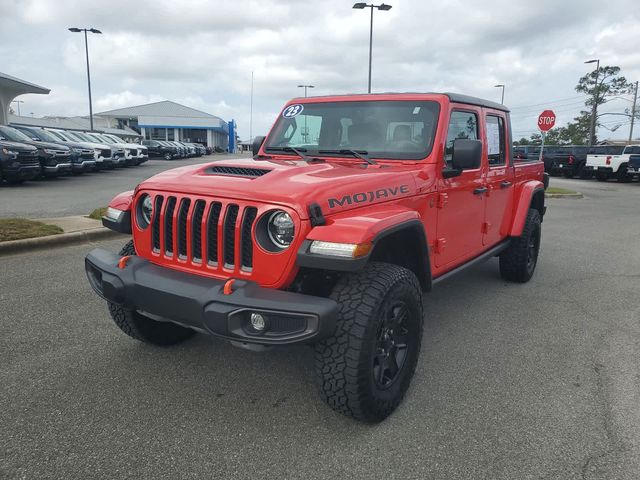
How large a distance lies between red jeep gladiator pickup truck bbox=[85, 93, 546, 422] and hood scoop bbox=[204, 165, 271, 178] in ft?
0.06

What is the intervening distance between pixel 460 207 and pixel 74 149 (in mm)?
15394

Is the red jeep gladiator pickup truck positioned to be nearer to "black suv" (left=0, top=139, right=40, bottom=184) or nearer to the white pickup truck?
"black suv" (left=0, top=139, right=40, bottom=184)

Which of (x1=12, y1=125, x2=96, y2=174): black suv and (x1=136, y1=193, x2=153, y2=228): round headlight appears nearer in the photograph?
(x1=136, y1=193, x2=153, y2=228): round headlight

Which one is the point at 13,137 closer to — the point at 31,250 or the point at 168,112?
the point at 31,250

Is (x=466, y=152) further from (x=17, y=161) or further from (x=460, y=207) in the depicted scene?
(x=17, y=161)

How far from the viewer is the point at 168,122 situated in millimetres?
67875

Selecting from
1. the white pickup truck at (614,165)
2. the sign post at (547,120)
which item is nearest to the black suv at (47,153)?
the sign post at (547,120)

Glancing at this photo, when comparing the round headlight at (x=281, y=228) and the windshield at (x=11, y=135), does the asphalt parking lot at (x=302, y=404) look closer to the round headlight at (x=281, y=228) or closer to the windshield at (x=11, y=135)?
the round headlight at (x=281, y=228)

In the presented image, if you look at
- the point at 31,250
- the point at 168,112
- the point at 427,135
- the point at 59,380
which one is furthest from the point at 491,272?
the point at 168,112

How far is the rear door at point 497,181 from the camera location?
14.8 feet

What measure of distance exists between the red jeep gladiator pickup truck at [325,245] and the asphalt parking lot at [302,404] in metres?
0.27

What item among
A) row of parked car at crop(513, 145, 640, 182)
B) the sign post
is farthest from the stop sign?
row of parked car at crop(513, 145, 640, 182)

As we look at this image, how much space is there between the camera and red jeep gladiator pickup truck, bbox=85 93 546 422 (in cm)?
245

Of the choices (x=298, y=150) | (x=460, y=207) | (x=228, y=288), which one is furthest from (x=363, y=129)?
(x=228, y=288)
